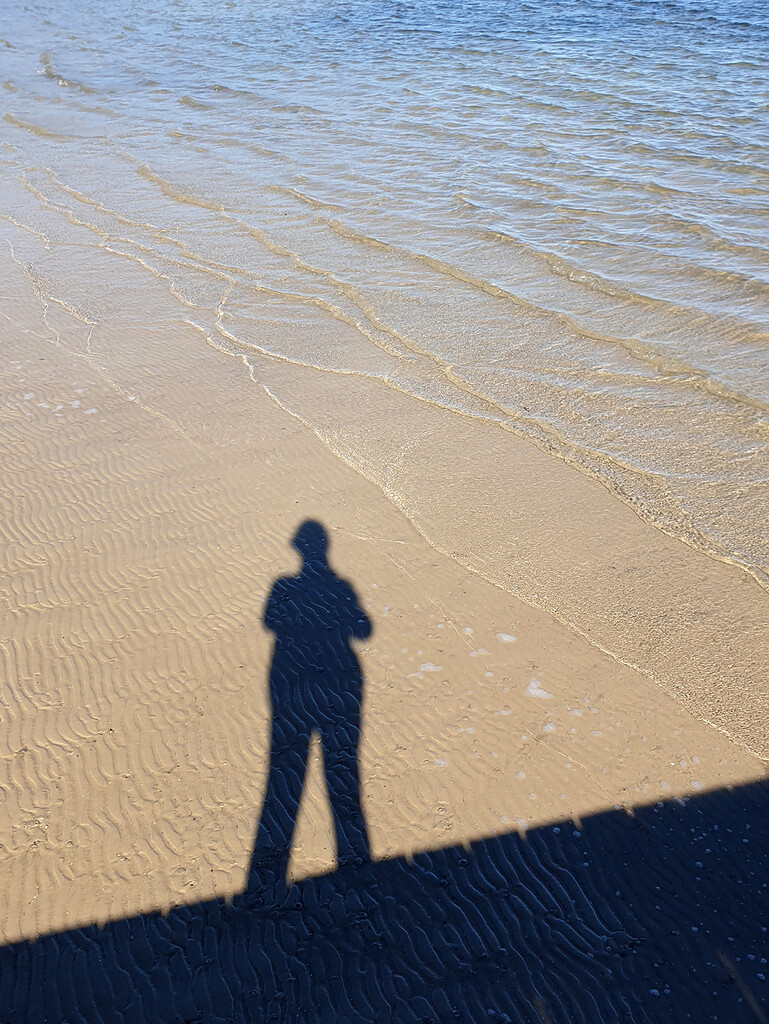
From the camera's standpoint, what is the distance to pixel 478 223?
10.5 meters

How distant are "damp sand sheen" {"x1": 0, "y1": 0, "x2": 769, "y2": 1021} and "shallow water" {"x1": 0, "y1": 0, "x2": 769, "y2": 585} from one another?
6cm

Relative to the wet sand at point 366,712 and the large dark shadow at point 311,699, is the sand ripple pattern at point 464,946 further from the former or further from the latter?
the large dark shadow at point 311,699

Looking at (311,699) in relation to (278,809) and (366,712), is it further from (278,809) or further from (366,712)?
(278,809)

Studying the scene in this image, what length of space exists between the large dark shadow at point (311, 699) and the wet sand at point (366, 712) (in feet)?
0.20

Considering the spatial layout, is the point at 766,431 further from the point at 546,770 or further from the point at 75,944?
the point at 75,944

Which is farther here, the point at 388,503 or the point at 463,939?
the point at 388,503

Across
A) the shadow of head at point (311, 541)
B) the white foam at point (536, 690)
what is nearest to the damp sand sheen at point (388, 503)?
the white foam at point (536, 690)

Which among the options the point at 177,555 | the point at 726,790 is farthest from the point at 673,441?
the point at 177,555

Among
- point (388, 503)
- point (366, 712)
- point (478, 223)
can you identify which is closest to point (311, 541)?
point (388, 503)

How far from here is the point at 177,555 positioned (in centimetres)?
506

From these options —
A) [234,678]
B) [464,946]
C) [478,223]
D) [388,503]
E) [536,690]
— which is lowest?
[464,946]

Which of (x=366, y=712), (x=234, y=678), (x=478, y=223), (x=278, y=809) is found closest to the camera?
(x=278, y=809)

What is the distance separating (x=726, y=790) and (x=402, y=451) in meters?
3.25

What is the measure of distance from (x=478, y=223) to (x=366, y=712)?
26.6 ft
